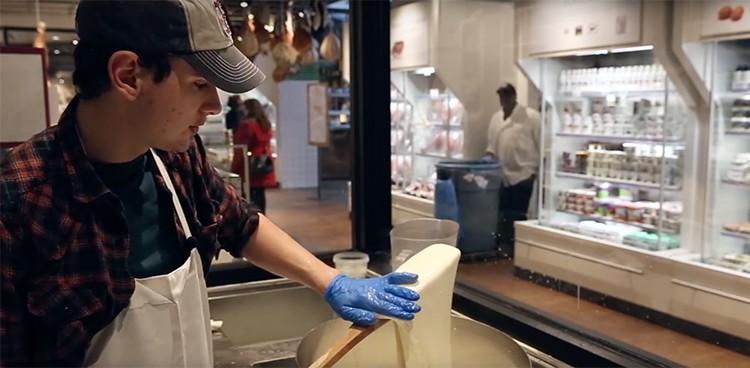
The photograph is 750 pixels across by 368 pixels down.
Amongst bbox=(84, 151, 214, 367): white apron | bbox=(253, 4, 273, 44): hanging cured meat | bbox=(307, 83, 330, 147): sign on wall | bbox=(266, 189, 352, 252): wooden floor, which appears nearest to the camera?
bbox=(84, 151, 214, 367): white apron

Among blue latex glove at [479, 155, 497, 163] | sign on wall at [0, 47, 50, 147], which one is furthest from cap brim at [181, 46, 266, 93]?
blue latex glove at [479, 155, 497, 163]

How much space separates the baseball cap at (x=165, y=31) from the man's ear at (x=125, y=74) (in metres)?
0.01

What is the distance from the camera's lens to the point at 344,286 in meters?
1.29

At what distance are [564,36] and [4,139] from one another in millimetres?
4059

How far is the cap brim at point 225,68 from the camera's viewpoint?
101 centimetres

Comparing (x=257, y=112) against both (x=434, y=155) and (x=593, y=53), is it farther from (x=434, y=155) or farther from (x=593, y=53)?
(x=593, y=53)

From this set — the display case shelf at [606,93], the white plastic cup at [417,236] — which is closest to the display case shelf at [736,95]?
the display case shelf at [606,93]

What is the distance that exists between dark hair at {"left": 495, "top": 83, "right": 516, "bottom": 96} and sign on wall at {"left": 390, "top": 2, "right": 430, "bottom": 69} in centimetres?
70

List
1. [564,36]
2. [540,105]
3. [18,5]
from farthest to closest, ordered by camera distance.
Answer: [540,105] < [564,36] < [18,5]

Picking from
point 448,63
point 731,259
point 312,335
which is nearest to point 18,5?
point 312,335

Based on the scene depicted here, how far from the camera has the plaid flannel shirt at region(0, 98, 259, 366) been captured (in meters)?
0.97

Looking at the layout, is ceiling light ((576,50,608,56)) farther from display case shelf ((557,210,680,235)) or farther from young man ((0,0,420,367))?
young man ((0,0,420,367))

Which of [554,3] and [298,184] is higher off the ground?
[554,3]

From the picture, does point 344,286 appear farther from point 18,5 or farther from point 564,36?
point 564,36
